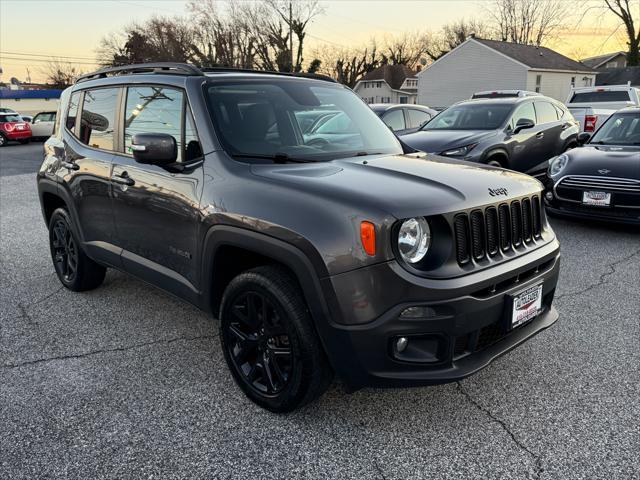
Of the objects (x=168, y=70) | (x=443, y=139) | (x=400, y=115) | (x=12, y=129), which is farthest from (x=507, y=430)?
(x=12, y=129)

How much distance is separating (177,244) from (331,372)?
1267 mm

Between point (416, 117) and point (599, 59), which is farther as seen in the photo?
point (599, 59)

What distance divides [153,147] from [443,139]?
5751 millimetres

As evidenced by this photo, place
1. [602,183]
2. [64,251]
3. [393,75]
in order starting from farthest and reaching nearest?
[393,75] < [602,183] < [64,251]

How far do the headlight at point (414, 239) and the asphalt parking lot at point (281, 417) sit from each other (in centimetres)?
95

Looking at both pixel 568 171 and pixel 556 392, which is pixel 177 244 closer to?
pixel 556 392

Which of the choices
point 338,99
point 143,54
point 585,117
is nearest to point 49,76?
point 143,54

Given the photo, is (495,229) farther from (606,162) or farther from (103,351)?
(606,162)

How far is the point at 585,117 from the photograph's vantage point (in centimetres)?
1327

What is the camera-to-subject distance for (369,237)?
230cm

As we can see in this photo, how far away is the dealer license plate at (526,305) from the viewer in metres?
2.67

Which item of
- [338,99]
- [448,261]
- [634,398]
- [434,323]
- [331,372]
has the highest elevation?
[338,99]

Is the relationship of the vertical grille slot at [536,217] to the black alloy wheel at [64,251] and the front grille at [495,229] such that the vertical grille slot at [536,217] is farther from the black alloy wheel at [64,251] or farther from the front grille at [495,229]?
the black alloy wheel at [64,251]

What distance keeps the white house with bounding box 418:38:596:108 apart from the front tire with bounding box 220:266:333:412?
126ft
